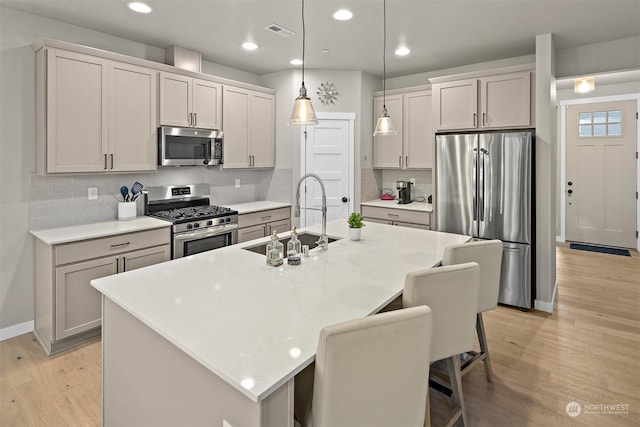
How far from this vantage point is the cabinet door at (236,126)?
4.40m

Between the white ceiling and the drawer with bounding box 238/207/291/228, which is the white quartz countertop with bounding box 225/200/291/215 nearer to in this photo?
the drawer with bounding box 238/207/291/228

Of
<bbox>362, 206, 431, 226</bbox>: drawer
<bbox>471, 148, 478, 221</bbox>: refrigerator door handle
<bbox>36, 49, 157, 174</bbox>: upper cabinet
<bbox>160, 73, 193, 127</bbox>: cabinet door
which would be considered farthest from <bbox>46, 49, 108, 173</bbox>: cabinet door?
<bbox>471, 148, 478, 221</bbox>: refrigerator door handle

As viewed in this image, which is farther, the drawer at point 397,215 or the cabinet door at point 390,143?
the cabinet door at point 390,143

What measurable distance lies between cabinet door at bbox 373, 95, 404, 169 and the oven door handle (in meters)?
2.25

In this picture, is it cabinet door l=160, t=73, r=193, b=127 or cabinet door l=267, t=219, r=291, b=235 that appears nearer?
cabinet door l=160, t=73, r=193, b=127

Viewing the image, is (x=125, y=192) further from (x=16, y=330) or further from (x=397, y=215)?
(x=397, y=215)

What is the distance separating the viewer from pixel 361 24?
11.0 feet

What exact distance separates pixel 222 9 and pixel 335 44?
1.28 meters

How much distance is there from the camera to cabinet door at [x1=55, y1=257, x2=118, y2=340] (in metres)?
2.85

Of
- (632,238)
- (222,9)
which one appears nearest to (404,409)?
(222,9)

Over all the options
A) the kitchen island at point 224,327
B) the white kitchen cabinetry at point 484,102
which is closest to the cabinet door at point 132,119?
the kitchen island at point 224,327

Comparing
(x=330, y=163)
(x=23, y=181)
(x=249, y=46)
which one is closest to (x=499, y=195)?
(x=330, y=163)

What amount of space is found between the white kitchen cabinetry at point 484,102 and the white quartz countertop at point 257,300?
2.14 metres

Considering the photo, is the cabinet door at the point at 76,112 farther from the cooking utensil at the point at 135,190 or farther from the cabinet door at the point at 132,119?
the cooking utensil at the point at 135,190
